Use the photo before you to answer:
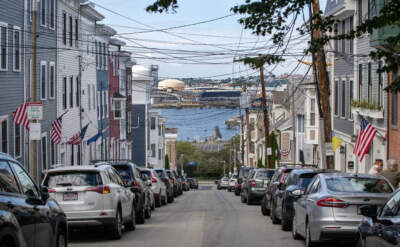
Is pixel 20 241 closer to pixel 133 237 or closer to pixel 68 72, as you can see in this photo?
pixel 133 237

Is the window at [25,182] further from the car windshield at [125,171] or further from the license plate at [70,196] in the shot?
the car windshield at [125,171]

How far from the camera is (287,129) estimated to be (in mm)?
70250

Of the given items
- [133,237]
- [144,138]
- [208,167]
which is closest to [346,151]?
[133,237]

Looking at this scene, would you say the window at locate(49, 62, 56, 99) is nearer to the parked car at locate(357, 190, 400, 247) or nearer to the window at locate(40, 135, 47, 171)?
the window at locate(40, 135, 47, 171)

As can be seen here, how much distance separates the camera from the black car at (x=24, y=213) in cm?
753

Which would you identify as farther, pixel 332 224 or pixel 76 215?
pixel 76 215

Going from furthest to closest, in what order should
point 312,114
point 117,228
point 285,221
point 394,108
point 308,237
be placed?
point 312,114 → point 394,108 → point 285,221 → point 117,228 → point 308,237

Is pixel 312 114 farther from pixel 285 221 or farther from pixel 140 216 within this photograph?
pixel 285 221

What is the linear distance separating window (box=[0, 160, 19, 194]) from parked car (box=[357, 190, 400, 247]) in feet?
14.4

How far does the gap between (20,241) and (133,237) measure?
8.74 metres

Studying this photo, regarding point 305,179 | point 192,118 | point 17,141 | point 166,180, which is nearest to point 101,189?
point 305,179

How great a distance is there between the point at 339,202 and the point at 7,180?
670 cm

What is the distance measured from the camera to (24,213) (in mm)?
8344

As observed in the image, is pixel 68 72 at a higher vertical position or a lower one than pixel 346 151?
higher
